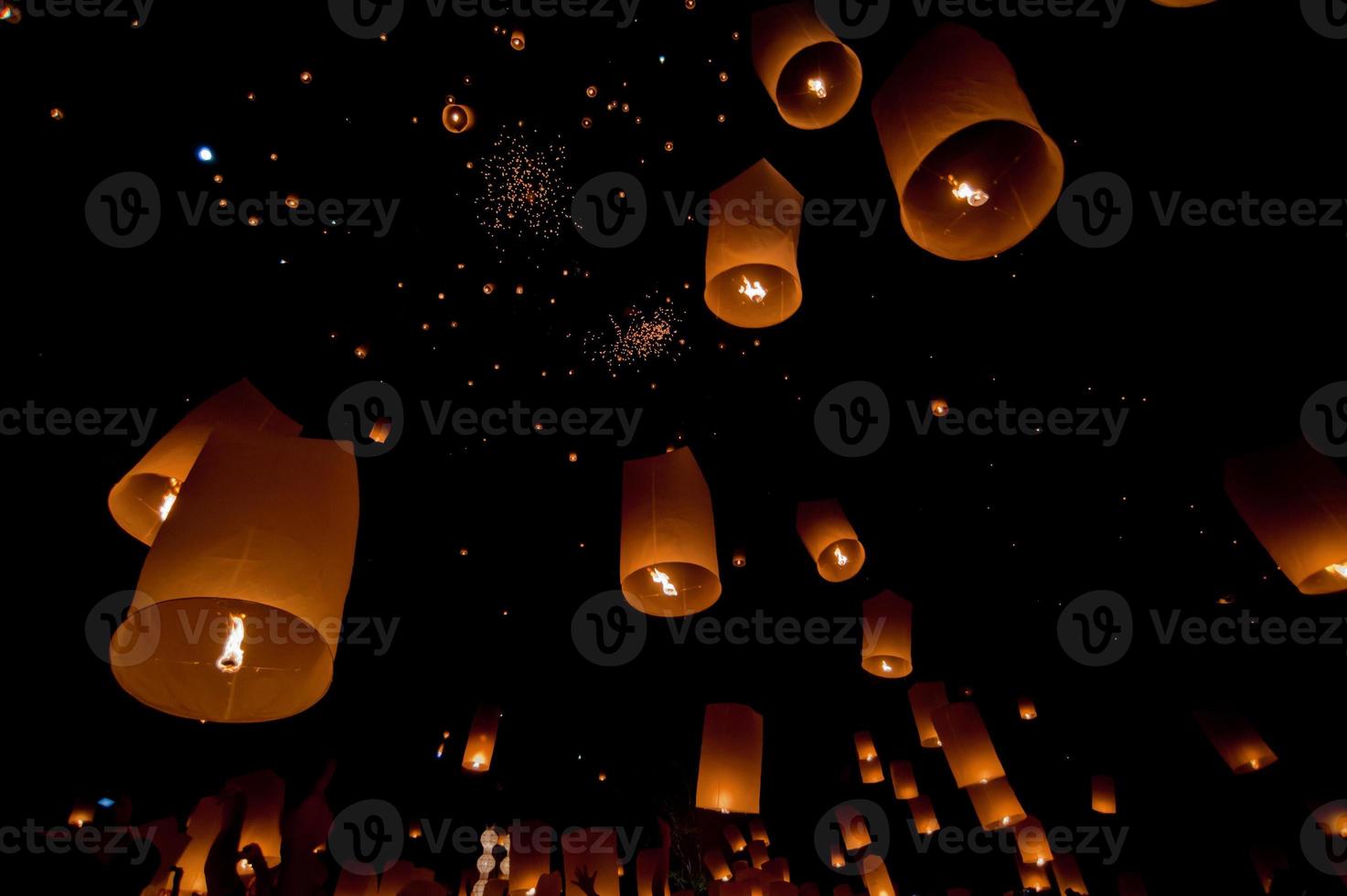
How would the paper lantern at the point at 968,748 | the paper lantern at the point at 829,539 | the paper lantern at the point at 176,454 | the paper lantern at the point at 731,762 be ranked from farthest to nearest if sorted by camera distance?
the paper lantern at the point at 968,748 → the paper lantern at the point at 829,539 → the paper lantern at the point at 731,762 → the paper lantern at the point at 176,454

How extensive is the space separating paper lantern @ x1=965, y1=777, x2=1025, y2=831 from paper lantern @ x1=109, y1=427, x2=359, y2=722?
4.90m

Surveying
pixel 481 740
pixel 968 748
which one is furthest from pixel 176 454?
pixel 481 740

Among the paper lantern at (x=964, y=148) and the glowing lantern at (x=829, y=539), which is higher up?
the glowing lantern at (x=829, y=539)

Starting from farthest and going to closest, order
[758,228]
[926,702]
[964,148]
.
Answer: [926,702] → [758,228] → [964,148]

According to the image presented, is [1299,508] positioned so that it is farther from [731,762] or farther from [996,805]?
[996,805]

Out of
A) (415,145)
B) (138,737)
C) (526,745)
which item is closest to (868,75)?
(415,145)

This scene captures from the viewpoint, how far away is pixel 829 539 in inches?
168

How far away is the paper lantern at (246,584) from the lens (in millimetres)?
1519

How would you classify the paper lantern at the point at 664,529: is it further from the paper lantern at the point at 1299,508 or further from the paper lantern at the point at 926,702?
the paper lantern at the point at 926,702

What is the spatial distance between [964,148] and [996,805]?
483 cm

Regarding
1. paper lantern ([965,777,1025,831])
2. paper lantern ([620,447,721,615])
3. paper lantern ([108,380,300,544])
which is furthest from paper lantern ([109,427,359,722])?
paper lantern ([965,777,1025,831])

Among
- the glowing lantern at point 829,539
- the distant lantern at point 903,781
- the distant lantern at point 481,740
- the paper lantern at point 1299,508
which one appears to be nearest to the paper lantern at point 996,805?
the glowing lantern at point 829,539

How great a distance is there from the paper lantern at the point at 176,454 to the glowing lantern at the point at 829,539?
9.44ft

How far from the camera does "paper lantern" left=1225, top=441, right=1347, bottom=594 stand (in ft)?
8.01
